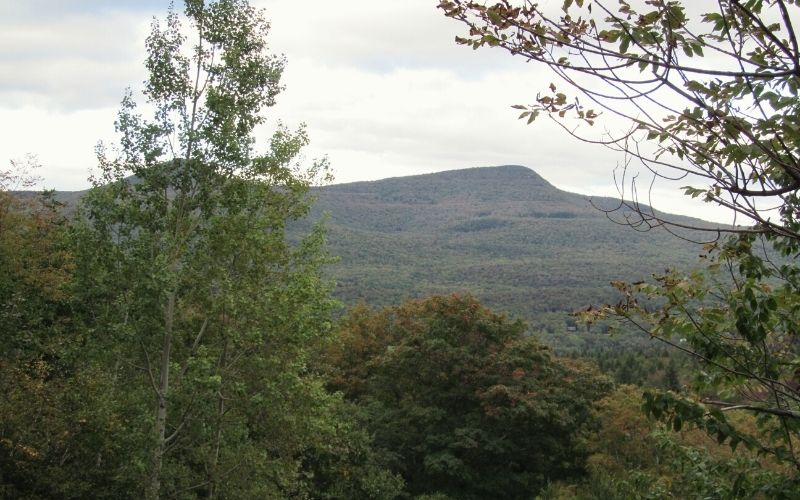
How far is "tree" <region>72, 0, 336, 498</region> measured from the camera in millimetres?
10672

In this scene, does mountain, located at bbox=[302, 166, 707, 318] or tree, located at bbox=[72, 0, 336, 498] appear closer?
tree, located at bbox=[72, 0, 336, 498]

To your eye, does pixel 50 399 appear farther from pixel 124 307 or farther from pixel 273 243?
pixel 273 243

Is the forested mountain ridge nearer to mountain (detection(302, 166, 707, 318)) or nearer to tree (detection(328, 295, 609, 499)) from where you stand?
mountain (detection(302, 166, 707, 318))

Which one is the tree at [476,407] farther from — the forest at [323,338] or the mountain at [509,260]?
the mountain at [509,260]

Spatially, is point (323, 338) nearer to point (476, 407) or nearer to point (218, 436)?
point (218, 436)

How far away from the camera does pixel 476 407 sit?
810 inches

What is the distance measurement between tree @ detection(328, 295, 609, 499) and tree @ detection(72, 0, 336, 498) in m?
7.86

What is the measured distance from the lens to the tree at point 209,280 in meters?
10.7

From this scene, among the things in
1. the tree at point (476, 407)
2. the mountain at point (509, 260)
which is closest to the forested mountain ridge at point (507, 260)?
the mountain at point (509, 260)

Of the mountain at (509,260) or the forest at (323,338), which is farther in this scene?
the mountain at (509,260)

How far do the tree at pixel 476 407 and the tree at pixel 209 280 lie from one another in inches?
310

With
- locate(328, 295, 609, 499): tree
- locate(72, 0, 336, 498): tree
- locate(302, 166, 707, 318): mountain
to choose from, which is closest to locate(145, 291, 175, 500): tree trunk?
locate(72, 0, 336, 498): tree

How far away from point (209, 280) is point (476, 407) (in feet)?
37.9

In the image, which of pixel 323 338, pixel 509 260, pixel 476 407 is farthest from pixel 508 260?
pixel 323 338
